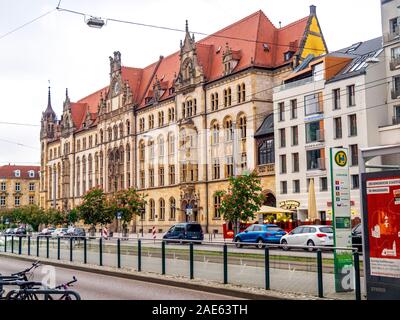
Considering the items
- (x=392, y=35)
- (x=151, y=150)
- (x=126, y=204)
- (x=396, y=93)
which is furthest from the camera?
(x=151, y=150)

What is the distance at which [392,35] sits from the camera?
48.8 meters

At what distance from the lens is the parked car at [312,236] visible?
3384cm

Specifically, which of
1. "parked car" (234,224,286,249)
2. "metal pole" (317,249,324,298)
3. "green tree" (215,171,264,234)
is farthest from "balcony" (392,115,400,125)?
"metal pole" (317,249,324,298)

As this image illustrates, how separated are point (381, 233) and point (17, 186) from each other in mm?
137583

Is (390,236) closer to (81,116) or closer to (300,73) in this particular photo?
(300,73)

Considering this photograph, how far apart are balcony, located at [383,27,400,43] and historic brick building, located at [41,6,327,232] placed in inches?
401

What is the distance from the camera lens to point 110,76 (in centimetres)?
9025

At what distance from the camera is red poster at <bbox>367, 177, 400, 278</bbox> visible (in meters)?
10.5

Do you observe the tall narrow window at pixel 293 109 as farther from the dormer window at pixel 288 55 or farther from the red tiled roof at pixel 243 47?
the dormer window at pixel 288 55

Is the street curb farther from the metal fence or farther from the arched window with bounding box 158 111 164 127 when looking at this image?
the arched window with bounding box 158 111 164 127

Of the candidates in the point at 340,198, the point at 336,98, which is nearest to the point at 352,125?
the point at 336,98

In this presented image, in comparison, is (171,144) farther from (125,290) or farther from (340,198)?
(340,198)
